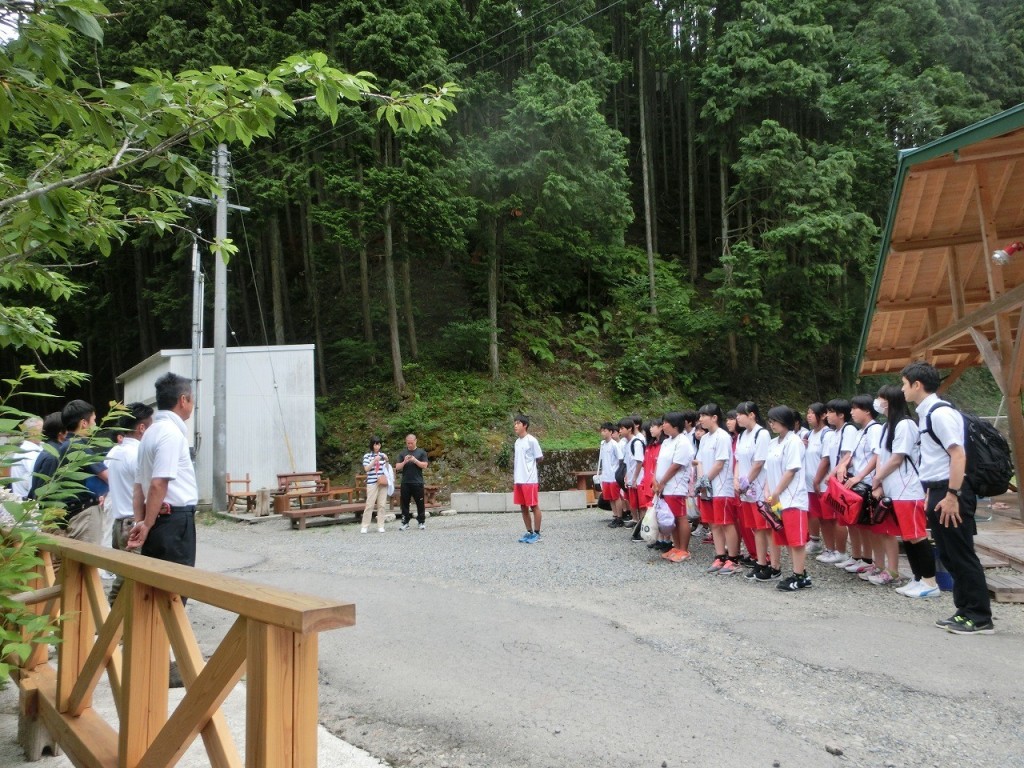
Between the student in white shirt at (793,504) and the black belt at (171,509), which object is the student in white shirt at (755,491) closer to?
the student in white shirt at (793,504)

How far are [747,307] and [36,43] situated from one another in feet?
74.4

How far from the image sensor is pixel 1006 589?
6332mm

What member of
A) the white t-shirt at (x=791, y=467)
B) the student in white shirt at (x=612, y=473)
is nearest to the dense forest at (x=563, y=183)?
the student in white shirt at (x=612, y=473)

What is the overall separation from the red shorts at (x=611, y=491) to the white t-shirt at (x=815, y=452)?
14.0 feet

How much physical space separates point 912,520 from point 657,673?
11.1ft

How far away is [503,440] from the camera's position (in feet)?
69.8

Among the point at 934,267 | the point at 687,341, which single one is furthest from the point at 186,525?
the point at 687,341

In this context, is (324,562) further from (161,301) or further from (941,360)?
(161,301)

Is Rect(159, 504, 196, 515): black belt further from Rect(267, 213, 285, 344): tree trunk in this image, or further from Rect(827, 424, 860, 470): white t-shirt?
Rect(267, 213, 285, 344): tree trunk

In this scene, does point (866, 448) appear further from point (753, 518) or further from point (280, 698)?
point (280, 698)

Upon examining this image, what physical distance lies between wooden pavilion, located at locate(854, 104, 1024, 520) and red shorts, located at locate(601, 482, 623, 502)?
475 cm

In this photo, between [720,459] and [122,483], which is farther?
[720,459]

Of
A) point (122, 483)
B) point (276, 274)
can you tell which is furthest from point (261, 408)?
point (122, 483)

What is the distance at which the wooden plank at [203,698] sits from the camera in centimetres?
230
